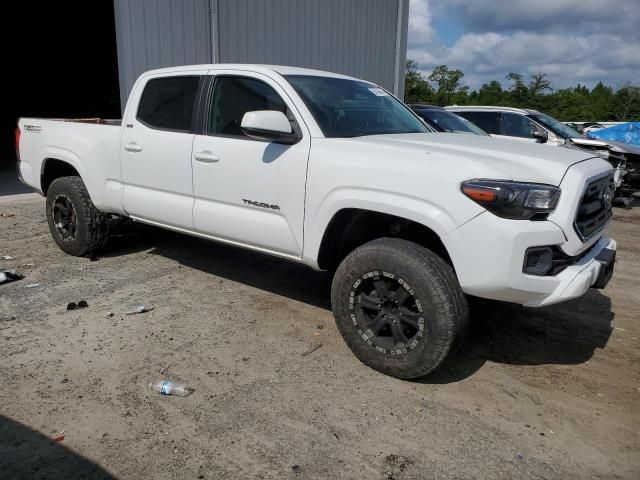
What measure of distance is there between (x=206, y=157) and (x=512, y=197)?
93.0 inches

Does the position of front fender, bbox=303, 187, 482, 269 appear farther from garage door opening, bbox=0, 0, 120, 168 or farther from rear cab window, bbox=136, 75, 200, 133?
garage door opening, bbox=0, 0, 120, 168

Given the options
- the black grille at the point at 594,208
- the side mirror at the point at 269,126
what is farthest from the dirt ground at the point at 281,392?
the side mirror at the point at 269,126

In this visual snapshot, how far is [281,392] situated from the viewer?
3.23 meters

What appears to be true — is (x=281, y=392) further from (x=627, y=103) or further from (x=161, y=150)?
(x=627, y=103)

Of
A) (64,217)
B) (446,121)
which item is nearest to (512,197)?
(64,217)


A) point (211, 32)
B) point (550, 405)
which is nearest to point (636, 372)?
point (550, 405)

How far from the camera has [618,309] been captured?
473 cm

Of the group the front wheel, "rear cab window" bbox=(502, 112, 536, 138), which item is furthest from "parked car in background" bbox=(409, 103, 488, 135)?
the front wheel

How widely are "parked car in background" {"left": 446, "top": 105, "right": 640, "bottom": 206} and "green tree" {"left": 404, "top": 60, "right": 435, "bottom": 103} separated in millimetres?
38661

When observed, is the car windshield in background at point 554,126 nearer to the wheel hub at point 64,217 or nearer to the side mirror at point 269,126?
the side mirror at point 269,126

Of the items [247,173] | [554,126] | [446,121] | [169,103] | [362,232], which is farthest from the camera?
[554,126]

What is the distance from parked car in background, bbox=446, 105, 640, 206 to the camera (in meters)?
9.86

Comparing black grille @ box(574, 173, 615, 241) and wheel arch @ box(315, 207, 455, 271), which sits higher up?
black grille @ box(574, 173, 615, 241)

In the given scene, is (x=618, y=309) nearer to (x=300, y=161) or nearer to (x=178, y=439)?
(x=300, y=161)
